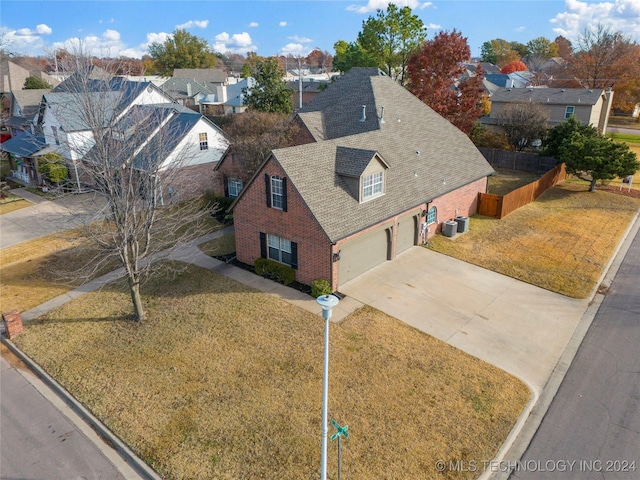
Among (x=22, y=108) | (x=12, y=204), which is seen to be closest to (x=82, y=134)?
(x=12, y=204)

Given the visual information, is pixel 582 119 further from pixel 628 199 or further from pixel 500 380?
pixel 500 380

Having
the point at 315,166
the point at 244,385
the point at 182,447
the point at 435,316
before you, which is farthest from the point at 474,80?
the point at 182,447

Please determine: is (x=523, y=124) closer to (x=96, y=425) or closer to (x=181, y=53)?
(x=96, y=425)

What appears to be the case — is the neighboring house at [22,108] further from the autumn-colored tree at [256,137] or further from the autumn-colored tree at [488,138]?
the autumn-colored tree at [488,138]

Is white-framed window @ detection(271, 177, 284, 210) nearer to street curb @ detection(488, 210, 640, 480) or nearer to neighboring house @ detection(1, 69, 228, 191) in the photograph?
neighboring house @ detection(1, 69, 228, 191)

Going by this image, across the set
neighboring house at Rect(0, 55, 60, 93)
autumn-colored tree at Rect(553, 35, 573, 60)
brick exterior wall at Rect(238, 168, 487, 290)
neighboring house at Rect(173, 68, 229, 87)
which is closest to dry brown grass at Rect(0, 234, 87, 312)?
brick exterior wall at Rect(238, 168, 487, 290)

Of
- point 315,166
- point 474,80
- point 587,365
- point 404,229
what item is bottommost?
point 587,365
